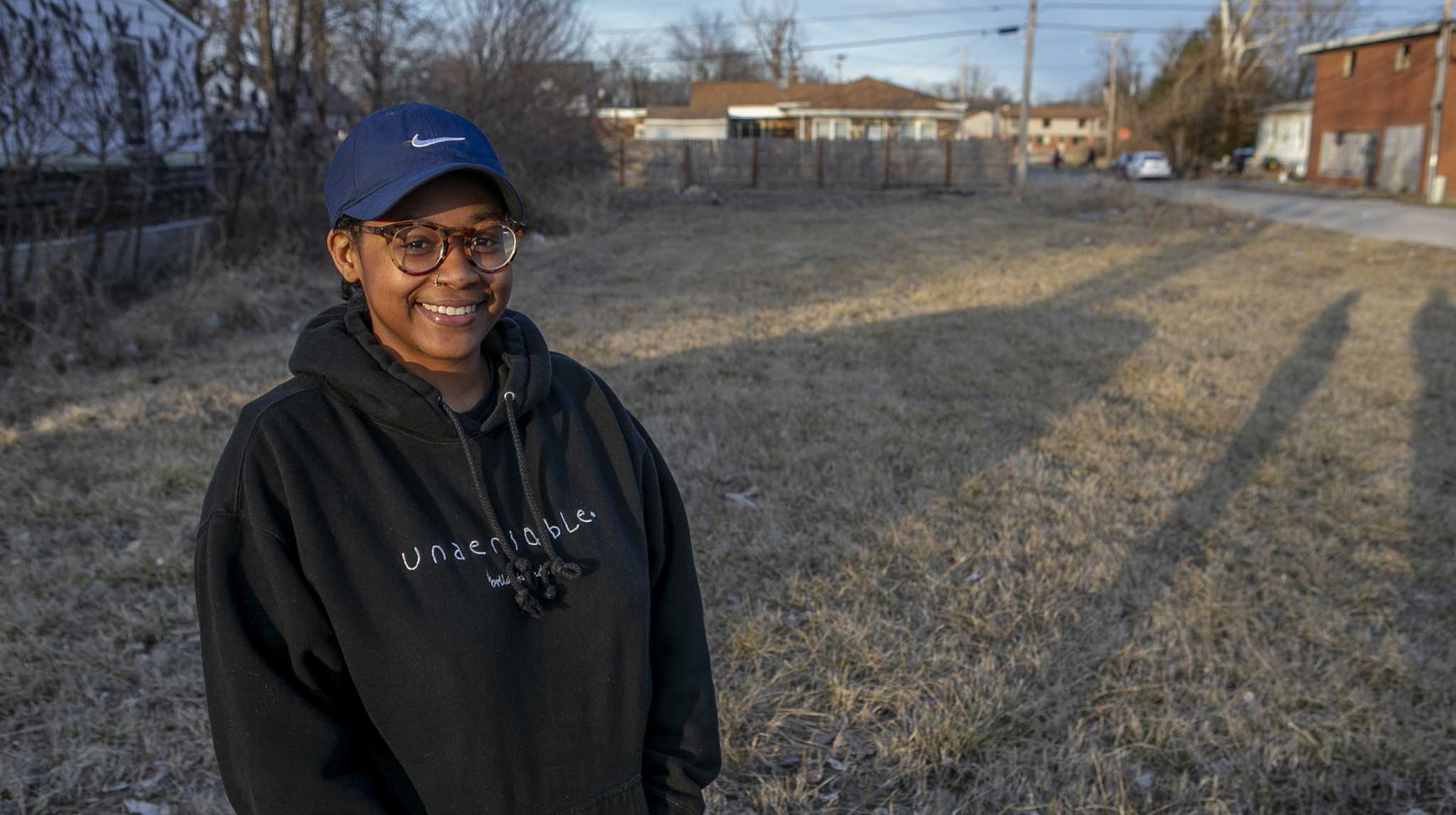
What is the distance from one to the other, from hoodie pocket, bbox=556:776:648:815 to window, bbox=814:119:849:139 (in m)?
49.1

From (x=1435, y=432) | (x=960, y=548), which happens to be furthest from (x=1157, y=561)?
(x=1435, y=432)

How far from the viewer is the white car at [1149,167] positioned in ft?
142

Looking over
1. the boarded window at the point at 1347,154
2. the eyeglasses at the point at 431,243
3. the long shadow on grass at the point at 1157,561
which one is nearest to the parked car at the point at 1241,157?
the boarded window at the point at 1347,154

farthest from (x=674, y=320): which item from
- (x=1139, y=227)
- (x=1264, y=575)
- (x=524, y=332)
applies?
(x=1139, y=227)

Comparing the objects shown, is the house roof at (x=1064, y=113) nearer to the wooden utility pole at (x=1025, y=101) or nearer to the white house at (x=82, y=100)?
the wooden utility pole at (x=1025, y=101)

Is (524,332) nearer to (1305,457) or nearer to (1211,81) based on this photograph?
(1305,457)

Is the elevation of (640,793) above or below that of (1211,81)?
below

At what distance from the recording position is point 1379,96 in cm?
3522

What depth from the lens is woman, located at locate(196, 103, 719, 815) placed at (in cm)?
138

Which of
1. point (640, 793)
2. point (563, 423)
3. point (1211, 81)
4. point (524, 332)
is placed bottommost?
point (640, 793)

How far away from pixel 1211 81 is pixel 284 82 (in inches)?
1828

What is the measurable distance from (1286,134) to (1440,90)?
17949mm

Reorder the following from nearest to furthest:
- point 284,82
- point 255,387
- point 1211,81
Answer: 1. point 255,387
2. point 284,82
3. point 1211,81

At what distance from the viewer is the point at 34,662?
3.51 meters
